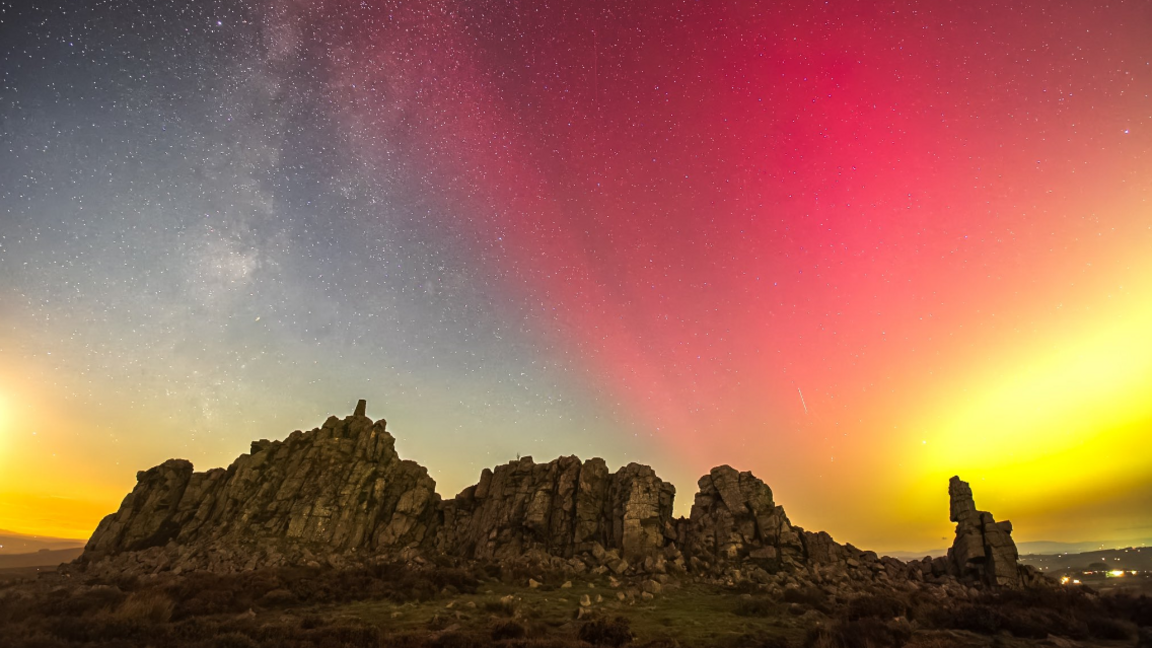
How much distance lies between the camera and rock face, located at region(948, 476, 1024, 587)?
40.7 metres

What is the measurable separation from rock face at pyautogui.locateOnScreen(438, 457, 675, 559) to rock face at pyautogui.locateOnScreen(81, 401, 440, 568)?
20.1 ft

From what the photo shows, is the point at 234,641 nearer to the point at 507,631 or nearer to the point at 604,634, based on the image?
the point at 507,631

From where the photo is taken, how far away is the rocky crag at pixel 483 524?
44.4 meters

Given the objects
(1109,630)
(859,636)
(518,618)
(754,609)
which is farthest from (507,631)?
(1109,630)

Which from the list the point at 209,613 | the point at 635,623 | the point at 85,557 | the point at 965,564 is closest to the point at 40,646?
the point at 209,613

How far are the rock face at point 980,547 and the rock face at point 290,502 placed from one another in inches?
2319

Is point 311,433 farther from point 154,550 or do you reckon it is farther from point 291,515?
point 154,550

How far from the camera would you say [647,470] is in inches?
2277

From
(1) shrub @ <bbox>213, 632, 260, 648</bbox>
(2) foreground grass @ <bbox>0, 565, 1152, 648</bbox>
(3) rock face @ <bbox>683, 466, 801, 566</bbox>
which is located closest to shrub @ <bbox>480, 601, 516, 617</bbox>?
(2) foreground grass @ <bbox>0, 565, 1152, 648</bbox>

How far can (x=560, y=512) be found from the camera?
183ft

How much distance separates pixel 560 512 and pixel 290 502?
110 feet

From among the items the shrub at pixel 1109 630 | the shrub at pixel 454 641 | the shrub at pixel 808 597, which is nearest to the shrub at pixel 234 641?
the shrub at pixel 454 641

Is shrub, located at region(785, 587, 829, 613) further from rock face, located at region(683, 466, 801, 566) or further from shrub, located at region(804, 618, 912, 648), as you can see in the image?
rock face, located at region(683, 466, 801, 566)

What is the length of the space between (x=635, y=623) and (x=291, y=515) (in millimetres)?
49235
